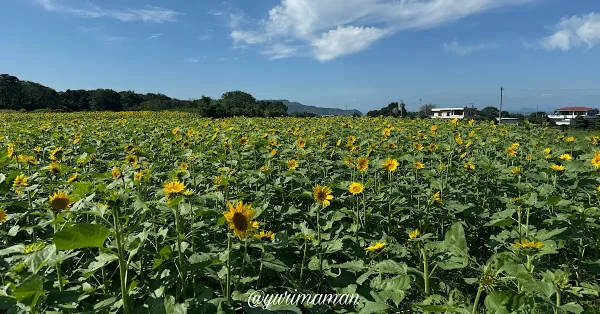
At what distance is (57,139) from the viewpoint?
5922mm

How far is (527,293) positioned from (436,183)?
193cm

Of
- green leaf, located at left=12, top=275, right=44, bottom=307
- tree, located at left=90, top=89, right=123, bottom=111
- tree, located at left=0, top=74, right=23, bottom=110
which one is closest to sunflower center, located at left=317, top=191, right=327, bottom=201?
green leaf, located at left=12, top=275, right=44, bottom=307

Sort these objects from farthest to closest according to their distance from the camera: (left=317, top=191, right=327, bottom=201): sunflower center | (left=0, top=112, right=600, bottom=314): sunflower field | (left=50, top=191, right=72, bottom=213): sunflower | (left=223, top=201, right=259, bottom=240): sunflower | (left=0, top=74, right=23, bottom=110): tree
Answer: (left=0, top=74, right=23, bottom=110): tree
(left=317, top=191, right=327, bottom=201): sunflower center
(left=50, top=191, right=72, bottom=213): sunflower
(left=223, top=201, right=259, bottom=240): sunflower
(left=0, top=112, right=600, bottom=314): sunflower field

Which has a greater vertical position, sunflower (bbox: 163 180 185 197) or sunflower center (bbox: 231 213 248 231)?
sunflower (bbox: 163 180 185 197)

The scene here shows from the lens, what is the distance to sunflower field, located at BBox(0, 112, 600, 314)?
1.42 meters

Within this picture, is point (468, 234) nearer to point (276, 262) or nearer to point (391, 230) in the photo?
point (391, 230)

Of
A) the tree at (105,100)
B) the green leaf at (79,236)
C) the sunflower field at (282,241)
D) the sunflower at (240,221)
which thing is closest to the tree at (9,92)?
the tree at (105,100)

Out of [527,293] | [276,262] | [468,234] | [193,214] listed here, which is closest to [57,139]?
[193,214]

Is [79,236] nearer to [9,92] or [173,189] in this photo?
[173,189]

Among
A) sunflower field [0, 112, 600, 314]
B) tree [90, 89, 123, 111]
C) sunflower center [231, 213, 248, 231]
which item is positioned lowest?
sunflower field [0, 112, 600, 314]

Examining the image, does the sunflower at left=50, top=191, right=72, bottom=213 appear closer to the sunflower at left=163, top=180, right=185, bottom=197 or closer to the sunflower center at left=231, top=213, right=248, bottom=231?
the sunflower at left=163, top=180, right=185, bottom=197

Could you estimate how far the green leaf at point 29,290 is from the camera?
1080 mm

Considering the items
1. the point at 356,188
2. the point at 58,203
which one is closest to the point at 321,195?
the point at 356,188

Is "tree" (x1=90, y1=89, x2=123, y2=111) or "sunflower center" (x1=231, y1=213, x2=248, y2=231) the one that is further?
"tree" (x1=90, y1=89, x2=123, y2=111)
